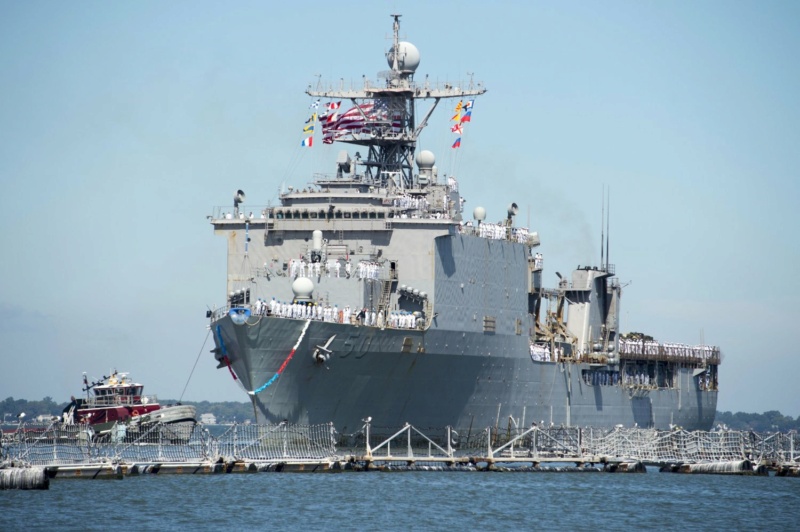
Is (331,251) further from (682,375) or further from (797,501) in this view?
(682,375)

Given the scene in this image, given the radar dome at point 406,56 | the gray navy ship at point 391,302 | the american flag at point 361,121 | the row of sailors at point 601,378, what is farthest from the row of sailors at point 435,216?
the row of sailors at point 601,378

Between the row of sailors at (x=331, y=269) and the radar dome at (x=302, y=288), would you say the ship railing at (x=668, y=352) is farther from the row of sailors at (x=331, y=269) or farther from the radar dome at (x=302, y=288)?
the radar dome at (x=302, y=288)

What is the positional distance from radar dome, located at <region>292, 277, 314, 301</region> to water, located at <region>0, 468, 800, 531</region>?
6161 mm

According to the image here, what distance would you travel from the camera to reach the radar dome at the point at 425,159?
6116 centimetres

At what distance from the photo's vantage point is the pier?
152 ft

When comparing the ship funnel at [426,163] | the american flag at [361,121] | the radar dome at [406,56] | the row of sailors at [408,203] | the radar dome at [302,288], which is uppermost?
the radar dome at [406,56]

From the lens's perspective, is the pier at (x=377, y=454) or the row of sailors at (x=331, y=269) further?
the row of sailors at (x=331, y=269)

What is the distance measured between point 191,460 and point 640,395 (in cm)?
3303

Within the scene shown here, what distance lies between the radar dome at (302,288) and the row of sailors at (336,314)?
253 millimetres

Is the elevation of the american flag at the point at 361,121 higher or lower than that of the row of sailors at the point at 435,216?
higher

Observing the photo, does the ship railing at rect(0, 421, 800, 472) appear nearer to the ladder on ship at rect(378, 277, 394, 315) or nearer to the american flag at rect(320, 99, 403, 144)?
the ladder on ship at rect(378, 277, 394, 315)

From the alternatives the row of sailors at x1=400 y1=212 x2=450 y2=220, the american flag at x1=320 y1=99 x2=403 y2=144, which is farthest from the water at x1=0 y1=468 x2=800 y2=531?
the american flag at x1=320 y1=99 x2=403 y2=144

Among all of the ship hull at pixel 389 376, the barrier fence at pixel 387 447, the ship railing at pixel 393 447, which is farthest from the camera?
the ship hull at pixel 389 376

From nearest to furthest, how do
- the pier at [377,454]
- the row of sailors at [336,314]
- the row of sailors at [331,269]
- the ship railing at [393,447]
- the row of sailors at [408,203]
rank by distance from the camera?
the pier at [377,454] < the ship railing at [393,447] < the row of sailors at [336,314] < the row of sailors at [331,269] < the row of sailors at [408,203]
